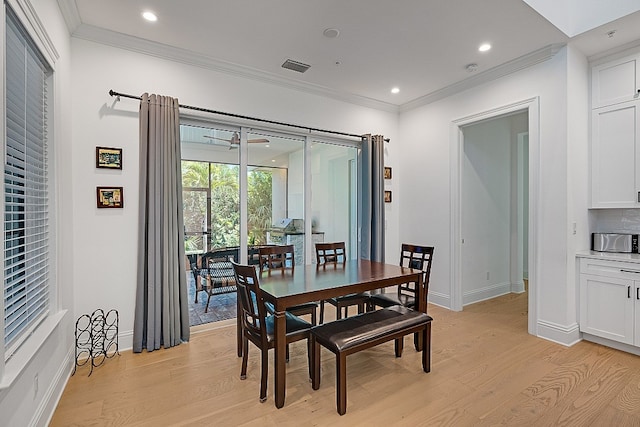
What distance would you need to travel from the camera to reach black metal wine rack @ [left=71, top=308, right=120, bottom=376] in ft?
9.41

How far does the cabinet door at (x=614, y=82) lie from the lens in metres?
3.11

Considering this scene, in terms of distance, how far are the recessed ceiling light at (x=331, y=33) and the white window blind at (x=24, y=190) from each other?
2.20 metres

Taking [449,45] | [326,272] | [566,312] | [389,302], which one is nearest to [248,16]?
[449,45]

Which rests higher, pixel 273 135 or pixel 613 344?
pixel 273 135

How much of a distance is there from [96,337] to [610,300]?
15.9 ft

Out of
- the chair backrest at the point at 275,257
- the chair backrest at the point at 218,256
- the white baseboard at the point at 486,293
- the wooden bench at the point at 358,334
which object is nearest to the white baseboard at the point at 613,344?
the white baseboard at the point at 486,293

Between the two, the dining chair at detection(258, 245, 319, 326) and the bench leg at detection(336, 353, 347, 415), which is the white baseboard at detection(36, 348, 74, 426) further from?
the bench leg at detection(336, 353, 347, 415)

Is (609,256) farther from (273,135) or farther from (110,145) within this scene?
(110,145)

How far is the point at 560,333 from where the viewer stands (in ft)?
10.5

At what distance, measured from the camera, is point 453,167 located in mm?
4301

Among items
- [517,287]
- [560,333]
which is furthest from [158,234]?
[517,287]

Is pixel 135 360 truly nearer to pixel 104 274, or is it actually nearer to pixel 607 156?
pixel 104 274

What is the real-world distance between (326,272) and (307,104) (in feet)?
7.78

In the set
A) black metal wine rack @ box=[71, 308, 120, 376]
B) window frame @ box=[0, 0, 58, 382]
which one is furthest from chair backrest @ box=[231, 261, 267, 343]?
black metal wine rack @ box=[71, 308, 120, 376]
